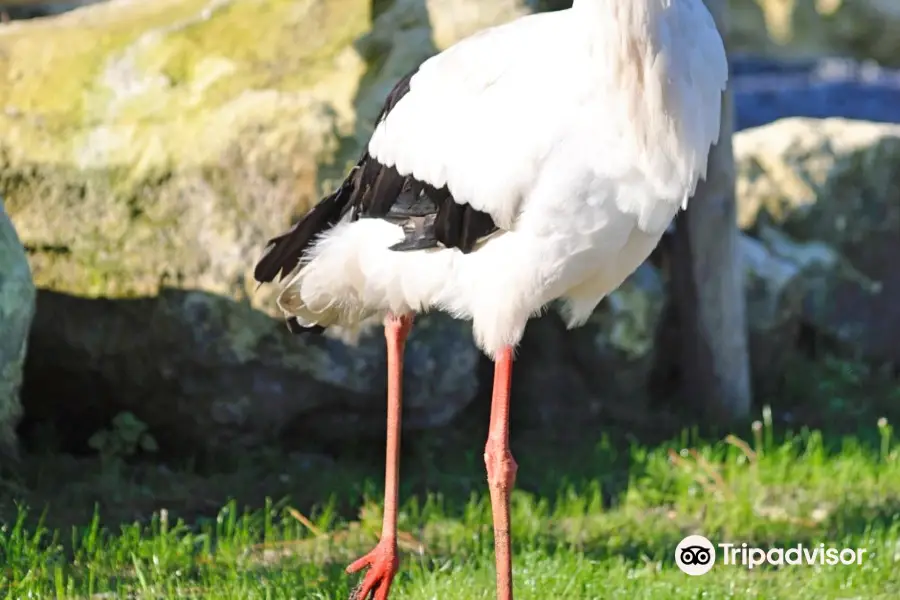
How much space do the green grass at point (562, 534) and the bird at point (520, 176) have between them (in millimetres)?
308

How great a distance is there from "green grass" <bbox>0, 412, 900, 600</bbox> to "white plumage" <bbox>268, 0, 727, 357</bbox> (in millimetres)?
795

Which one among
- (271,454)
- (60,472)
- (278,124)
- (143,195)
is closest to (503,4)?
(278,124)

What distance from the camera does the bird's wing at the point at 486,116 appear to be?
3129mm

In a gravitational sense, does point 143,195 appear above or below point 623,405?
above

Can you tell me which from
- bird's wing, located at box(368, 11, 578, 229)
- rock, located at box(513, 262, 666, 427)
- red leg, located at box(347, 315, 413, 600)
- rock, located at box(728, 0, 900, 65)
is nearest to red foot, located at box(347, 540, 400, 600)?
red leg, located at box(347, 315, 413, 600)

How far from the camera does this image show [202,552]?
3.95m

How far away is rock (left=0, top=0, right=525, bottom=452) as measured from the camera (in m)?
4.69

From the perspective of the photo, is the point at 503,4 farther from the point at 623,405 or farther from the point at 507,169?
the point at 507,169

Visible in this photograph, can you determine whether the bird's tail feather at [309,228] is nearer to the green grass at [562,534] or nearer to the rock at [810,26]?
the green grass at [562,534]

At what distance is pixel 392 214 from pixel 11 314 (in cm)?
133

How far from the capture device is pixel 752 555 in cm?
409

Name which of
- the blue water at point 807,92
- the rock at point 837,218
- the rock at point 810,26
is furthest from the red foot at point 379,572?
the blue water at point 807,92

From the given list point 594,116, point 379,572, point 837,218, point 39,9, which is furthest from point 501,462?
point 39,9

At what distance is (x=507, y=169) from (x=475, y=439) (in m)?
2.11
